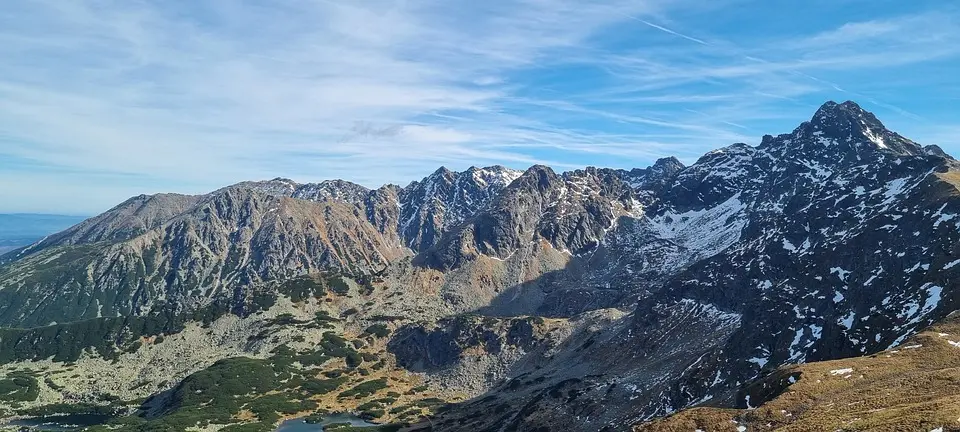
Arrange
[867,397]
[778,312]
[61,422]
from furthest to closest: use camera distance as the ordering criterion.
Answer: [61,422] < [778,312] < [867,397]

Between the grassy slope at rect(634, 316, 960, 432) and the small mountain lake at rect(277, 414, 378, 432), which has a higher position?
the grassy slope at rect(634, 316, 960, 432)

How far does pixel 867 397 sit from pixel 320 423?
159 metres

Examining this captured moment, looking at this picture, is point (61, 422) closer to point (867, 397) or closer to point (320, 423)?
point (320, 423)

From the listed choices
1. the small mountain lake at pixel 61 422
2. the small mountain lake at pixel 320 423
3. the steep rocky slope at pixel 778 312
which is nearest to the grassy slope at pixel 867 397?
the steep rocky slope at pixel 778 312

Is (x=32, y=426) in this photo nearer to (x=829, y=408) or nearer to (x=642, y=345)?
(x=642, y=345)

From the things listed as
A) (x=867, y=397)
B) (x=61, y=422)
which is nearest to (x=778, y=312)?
(x=867, y=397)

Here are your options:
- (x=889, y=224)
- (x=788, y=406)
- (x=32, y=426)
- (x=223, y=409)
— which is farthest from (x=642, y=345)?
(x=32, y=426)

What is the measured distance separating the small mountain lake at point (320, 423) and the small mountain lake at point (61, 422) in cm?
5963

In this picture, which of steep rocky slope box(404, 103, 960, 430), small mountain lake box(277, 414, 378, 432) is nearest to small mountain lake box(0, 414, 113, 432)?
small mountain lake box(277, 414, 378, 432)

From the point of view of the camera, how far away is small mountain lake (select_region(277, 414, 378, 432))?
17798 cm

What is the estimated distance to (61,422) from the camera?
616 feet

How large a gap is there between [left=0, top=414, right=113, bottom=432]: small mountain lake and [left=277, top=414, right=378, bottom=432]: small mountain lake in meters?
59.6

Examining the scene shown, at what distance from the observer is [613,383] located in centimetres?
15225

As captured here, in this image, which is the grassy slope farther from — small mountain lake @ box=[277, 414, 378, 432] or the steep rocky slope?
small mountain lake @ box=[277, 414, 378, 432]
